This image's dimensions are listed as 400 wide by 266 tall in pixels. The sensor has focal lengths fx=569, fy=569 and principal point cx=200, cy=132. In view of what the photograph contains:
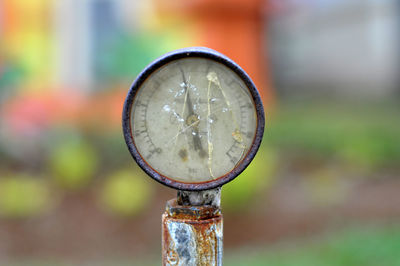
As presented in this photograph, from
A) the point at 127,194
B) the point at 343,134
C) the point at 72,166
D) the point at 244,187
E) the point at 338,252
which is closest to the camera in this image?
the point at 338,252

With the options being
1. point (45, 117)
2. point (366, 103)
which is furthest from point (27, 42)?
point (366, 103)

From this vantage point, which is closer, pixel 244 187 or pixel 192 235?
pixel 192 235

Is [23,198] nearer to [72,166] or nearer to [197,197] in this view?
[72,166]

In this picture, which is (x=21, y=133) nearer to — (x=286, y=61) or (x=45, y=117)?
(x=45, y=117)

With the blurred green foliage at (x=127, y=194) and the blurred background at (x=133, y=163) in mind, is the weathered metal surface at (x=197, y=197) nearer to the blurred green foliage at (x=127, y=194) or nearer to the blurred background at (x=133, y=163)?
the blurred background at (x=133, y=163)

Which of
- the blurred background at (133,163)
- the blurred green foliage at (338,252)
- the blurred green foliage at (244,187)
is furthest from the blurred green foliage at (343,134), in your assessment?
the blurred green foliage at (338,252)

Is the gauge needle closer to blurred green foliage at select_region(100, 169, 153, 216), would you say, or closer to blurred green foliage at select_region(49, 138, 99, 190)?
blurred green foliage at select_region(100, 169, 153, 216)

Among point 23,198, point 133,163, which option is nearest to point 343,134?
point 133,163

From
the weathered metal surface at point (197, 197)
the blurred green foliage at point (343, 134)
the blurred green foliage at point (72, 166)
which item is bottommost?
the weathered metal surface at point (197, 197)
